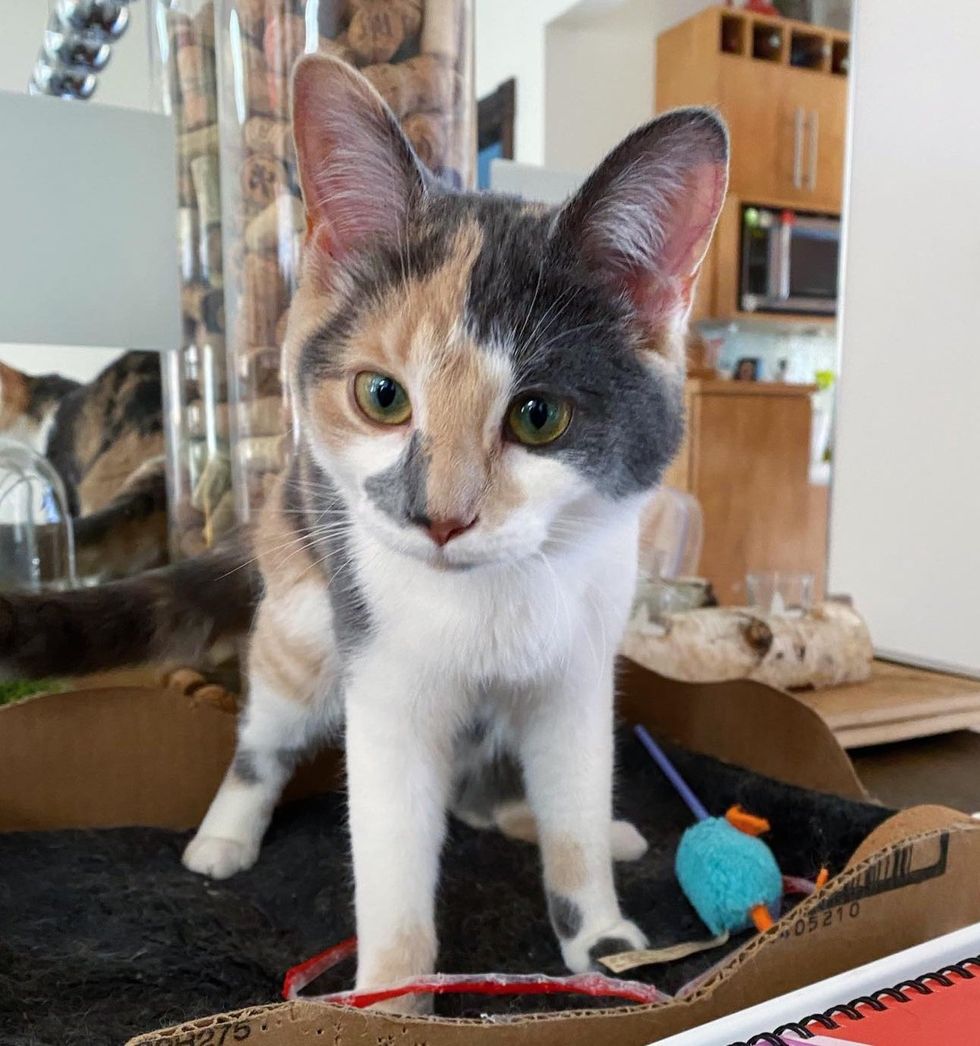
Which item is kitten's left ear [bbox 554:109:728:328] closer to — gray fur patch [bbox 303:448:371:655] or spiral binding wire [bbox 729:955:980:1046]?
gray fur patch [bbox 303:448:371:655]

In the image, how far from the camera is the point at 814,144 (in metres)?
3.77

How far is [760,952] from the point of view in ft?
1.60

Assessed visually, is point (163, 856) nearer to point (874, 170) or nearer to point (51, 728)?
point (51, 728)

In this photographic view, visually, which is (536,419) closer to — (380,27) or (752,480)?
(380,27)

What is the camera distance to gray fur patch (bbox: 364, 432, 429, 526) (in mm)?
540

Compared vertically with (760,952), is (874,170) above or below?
above

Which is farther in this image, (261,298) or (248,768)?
(261,298)

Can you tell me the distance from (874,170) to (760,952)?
1432 mm

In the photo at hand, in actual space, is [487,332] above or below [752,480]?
above

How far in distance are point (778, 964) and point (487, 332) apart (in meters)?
0.41

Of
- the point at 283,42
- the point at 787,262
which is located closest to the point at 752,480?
the point at 787,262

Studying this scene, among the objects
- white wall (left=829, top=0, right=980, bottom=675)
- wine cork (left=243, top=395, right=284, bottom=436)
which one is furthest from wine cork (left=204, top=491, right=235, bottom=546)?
white wall (left=829, top=0, right=980, bottom=675)

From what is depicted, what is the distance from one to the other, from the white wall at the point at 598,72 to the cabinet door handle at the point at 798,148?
589 mm

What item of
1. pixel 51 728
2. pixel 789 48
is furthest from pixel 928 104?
pixel 789 48
